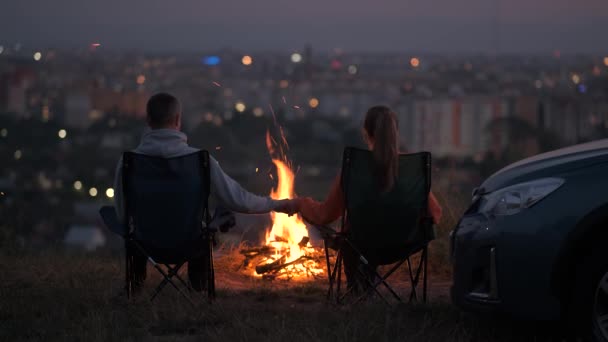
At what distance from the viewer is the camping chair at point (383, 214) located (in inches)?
203

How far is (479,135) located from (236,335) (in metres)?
36.6

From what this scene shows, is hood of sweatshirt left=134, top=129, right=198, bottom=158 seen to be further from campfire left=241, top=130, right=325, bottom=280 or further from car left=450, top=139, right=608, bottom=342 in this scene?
car left=450, top=139, right=608, bottom=342

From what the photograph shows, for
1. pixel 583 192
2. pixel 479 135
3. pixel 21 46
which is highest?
pixel 21 46

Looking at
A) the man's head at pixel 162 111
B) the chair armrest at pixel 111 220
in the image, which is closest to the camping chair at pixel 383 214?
the man's head at pixel 162 111

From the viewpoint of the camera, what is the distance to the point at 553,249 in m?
4.07

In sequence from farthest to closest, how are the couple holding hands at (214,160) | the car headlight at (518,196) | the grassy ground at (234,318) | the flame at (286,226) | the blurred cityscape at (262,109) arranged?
the blurred cityscape at (262,109) < the flame at (286,226) < the couple holding hands at (214,160) < the grassy ground at (234,318) < the car headlight at (518,196)

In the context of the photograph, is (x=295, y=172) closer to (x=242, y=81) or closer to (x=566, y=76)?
(x=242, y=81)

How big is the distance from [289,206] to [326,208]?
0.84ft

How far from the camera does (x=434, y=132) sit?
137ft

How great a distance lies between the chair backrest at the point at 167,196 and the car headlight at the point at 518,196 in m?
1.51

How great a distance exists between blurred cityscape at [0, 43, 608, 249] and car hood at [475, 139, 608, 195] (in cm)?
1751

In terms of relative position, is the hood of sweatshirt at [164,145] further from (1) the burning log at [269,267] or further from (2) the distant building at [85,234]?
(2) the distant building at [85,234]

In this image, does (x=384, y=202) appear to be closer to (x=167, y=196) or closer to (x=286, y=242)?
(x=167, y=196)

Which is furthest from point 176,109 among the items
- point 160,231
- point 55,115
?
point 55,115
